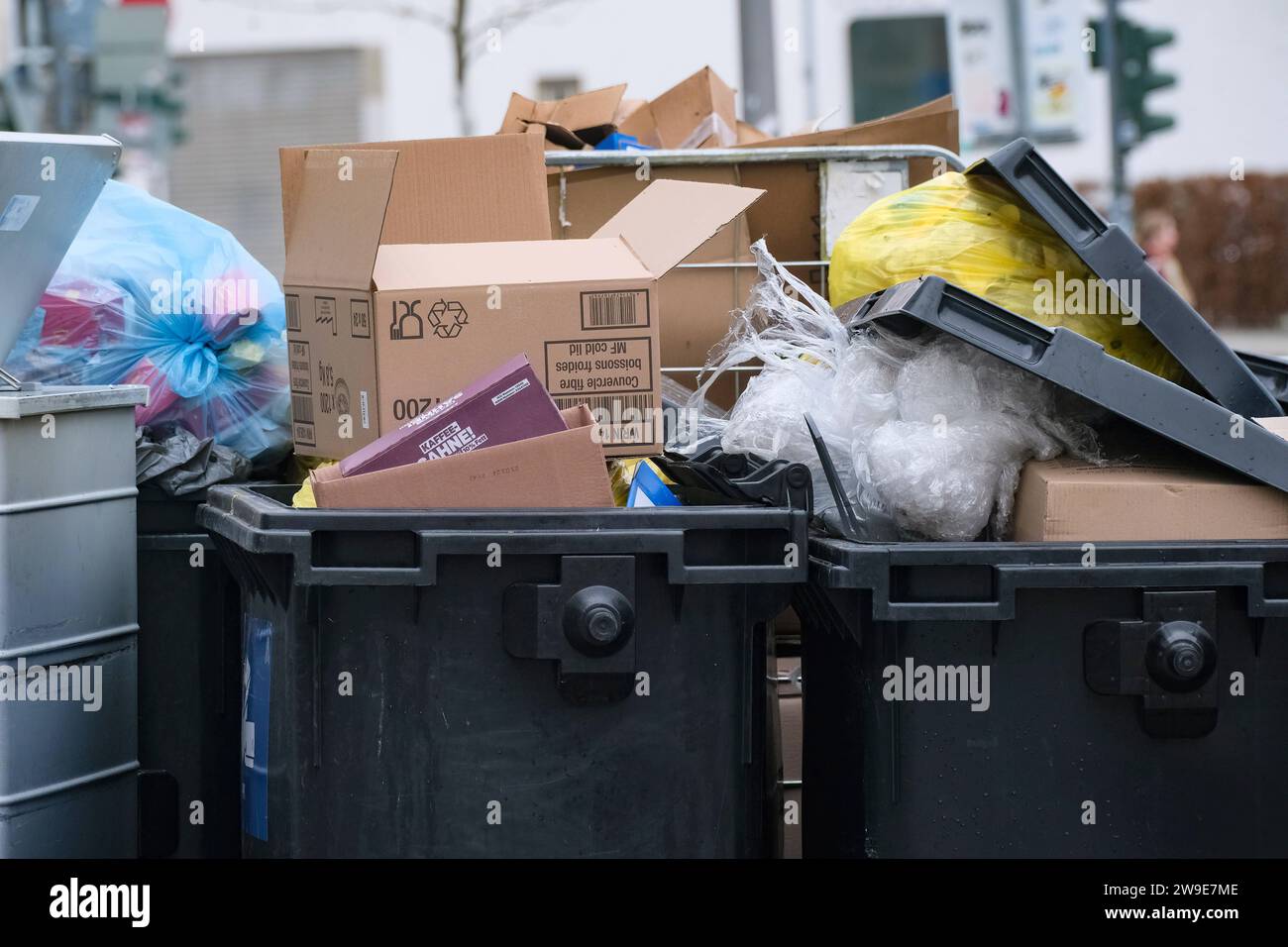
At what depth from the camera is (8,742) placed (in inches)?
97.5

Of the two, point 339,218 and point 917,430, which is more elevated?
point 339,218

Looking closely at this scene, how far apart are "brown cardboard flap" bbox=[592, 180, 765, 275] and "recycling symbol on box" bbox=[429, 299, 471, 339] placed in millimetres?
424

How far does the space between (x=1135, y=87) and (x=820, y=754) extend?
32.3 ft

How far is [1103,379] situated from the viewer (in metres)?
2.41

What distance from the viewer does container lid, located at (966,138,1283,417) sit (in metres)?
2.53

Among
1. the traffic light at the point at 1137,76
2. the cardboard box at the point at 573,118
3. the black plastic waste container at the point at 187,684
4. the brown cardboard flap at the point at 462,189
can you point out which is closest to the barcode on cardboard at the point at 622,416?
the brown cardboard flap at the point at 462,189

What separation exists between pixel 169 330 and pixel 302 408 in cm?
41

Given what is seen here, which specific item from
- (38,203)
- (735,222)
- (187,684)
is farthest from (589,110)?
(187,684)

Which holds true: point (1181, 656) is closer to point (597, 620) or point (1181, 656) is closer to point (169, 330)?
point (597, 620)

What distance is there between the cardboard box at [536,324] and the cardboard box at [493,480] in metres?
0.23

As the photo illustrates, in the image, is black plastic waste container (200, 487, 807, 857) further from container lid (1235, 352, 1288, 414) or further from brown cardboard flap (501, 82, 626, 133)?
brown cardboard flap (501, 82, 626, 133)

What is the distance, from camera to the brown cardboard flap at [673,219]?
288cm
